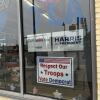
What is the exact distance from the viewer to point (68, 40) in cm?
529

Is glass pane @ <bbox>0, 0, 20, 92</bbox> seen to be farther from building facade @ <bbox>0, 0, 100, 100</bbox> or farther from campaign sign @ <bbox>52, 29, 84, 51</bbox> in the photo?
campaign sign @ <bbox>52, 29, 84, 51</bbox>

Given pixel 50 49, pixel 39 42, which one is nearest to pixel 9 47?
pixel 39 42

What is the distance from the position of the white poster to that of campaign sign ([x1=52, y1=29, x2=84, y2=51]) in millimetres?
139

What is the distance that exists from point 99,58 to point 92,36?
33 centimetres

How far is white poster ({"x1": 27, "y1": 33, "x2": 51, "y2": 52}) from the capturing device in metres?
5.63

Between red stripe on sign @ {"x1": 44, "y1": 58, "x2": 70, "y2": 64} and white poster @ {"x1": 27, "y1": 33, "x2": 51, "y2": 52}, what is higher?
white poster @ {"x1": 27, "y1": 33, "x2": 51, "y2": 52}

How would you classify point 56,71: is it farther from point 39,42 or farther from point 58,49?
point 39,42

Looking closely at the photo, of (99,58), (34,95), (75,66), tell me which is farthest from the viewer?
(34,95)

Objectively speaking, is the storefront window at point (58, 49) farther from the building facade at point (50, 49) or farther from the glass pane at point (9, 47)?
the glass pane at point (9, 47)

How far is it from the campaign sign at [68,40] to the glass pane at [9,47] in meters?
1.01

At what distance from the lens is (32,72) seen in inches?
233

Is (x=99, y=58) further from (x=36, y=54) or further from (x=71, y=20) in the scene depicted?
(x=36, y=54)

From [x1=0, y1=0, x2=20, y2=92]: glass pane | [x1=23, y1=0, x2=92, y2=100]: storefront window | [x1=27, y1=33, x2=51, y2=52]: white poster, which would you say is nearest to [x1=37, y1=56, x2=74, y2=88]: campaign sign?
[x1=23, y1=0, x2=92, y2=100]: storefront window

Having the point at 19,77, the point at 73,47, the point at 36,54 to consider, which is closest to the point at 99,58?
the point at 73,47
